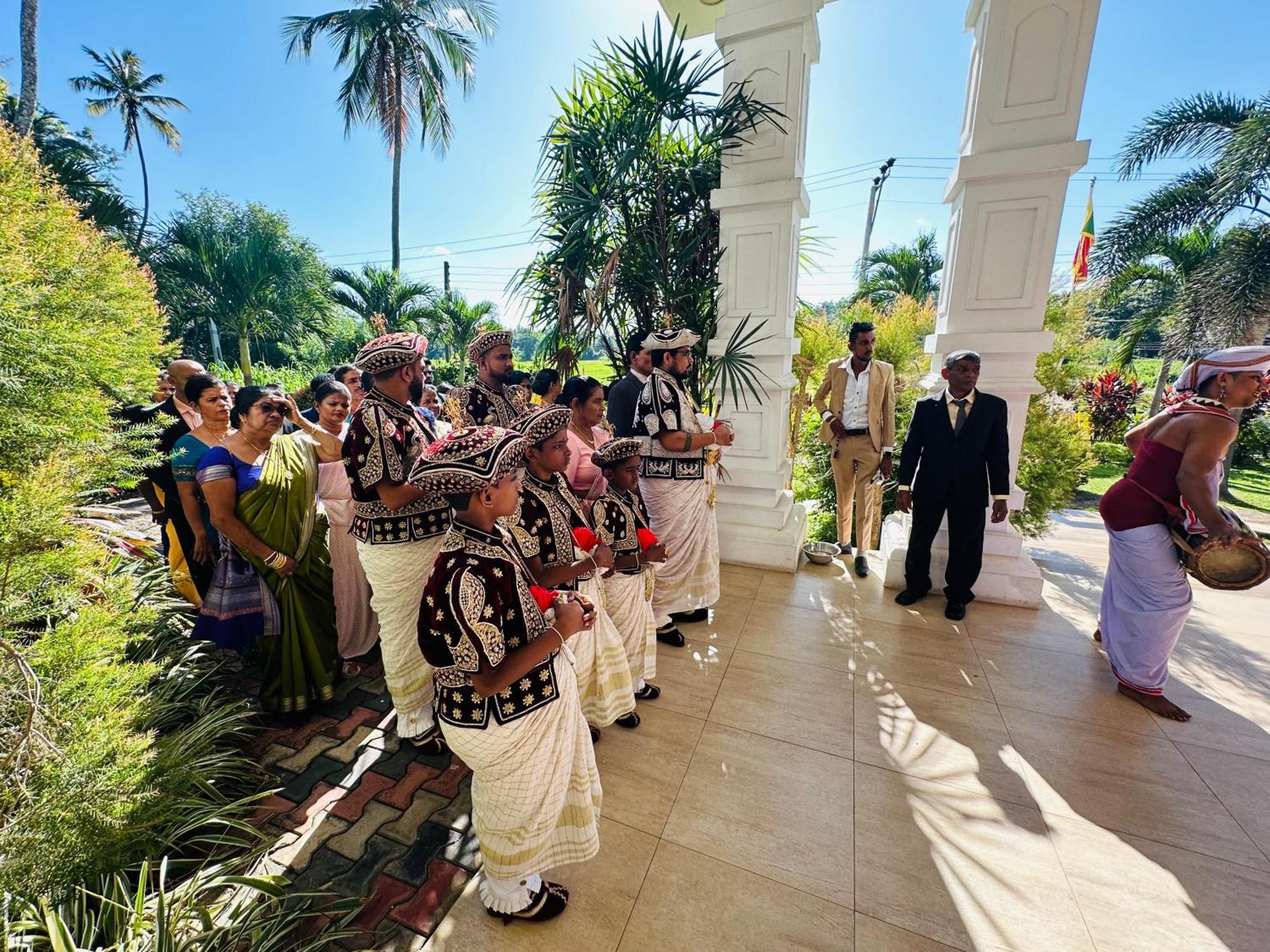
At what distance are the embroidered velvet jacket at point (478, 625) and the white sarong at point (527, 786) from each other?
4cm

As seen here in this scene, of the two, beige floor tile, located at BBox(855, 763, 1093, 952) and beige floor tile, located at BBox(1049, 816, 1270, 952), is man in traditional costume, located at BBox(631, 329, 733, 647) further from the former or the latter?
beige floor tile, located at BBox(1049, 816, 1270, 952)

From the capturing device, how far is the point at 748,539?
4473 mm

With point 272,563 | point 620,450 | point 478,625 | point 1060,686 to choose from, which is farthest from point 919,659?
point 272,563

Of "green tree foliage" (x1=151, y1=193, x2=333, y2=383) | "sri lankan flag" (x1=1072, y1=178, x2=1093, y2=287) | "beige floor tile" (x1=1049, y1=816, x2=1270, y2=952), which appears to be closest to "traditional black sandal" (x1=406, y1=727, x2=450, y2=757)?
"beige floor tile" (x1=1049, y1=816, x2=1270, y2=952)

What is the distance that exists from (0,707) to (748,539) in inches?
162

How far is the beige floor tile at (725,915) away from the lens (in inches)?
63.9

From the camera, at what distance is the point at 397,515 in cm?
238

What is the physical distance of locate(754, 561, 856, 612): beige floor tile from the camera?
3.87 meters

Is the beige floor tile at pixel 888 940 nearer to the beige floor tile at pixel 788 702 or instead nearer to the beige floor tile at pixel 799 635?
the beige floor tile at pixel 788 702

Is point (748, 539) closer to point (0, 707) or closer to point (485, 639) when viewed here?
point (485, 639)

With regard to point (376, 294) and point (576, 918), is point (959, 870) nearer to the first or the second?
point (576, 918)

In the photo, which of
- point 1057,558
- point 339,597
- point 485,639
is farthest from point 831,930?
point 1057,558

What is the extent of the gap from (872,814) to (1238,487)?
14.4 meters

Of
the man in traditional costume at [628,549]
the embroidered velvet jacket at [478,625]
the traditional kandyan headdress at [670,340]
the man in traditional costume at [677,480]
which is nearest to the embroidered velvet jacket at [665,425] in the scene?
the man in traditional costume at [677,480]
